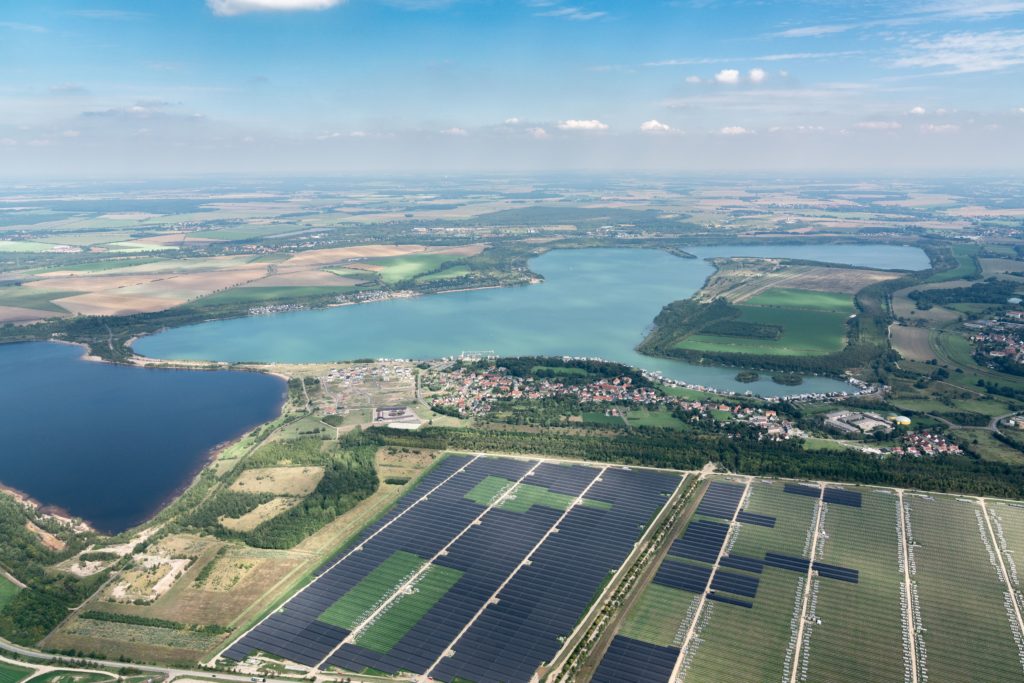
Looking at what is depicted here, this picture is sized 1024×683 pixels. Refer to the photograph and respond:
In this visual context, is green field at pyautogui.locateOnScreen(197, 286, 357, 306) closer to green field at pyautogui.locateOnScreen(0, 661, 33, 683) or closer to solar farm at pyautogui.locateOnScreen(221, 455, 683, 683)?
solar farm at pyautogui.locateOnScreen(221, 455, 683, 683)

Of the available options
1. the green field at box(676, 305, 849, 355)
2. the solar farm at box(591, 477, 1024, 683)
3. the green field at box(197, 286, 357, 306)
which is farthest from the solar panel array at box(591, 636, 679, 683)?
the green field at box(197, 286, 357, 306)

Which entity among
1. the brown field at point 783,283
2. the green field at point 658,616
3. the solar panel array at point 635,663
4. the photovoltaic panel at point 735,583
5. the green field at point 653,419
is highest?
the brown field at point 783,283

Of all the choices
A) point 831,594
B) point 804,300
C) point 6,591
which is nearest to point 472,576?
point 831,594

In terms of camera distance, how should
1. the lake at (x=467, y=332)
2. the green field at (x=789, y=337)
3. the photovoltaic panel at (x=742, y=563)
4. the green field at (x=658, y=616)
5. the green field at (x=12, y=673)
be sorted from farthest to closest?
the green field at (x=789, y=337) < the lake at (x=467, y=332) < the photovoltaic panel at (x=742, y=563) < the green field at (x=658, y=616) < the green field at (x=12, y=673)

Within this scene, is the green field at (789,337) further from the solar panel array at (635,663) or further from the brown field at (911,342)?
the solar panel array at (635,663)

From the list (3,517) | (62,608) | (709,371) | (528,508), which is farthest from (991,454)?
(3,517)

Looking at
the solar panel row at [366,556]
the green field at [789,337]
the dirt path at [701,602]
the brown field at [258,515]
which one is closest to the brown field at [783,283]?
the green field at [789,337]

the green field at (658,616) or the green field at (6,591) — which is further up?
the green field at (658,616)
